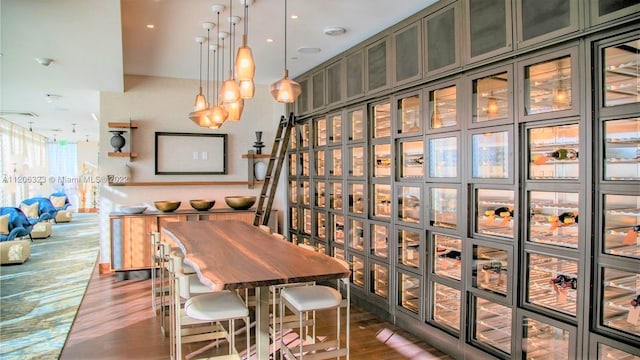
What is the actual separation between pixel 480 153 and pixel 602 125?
0.88m

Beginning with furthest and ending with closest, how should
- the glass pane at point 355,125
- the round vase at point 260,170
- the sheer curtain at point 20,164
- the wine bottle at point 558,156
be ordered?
the sheer curtain at point 20,164 < the round vase at point 260,170 < the glass pane at point 355,125 < the wine bottle at point 558,156

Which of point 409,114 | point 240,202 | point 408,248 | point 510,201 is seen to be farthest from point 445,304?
point 240,202

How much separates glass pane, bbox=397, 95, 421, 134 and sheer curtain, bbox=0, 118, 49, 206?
30.0 ft

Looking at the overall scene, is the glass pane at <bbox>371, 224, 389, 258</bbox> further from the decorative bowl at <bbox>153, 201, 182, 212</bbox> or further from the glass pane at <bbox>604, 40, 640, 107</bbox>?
the decorative bowl at <bbox>153, 201, 182, 212</bbox>

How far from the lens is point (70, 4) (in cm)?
284

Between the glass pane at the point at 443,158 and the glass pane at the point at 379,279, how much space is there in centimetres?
130

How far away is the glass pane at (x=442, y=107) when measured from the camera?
3404 millimetres

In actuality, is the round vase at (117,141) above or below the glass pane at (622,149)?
above

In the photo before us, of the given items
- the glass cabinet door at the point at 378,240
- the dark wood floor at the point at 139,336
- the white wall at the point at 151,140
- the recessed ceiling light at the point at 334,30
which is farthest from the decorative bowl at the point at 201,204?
the recessed ceiling light at the point at 334,30

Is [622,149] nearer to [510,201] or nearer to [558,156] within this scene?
[558,156]

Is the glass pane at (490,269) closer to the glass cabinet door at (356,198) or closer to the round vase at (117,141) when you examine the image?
the glass cabinet door at (356,198)

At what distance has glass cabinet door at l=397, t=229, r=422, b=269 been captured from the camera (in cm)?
383

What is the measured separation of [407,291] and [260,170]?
330 centimetres

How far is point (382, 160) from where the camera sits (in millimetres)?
4305
